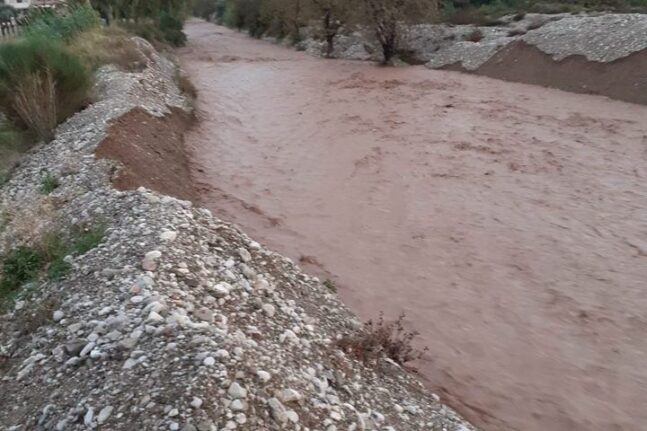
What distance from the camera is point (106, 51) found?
20438 millimetres

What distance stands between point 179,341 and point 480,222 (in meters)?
6.90

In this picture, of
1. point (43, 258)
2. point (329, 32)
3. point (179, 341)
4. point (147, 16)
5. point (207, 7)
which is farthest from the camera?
point (207, 7)

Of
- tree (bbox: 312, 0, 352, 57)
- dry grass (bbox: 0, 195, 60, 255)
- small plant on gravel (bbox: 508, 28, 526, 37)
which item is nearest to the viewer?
dry grass (bbox: 0, 195, 60, 255)

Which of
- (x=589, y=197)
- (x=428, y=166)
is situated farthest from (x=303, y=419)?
(x=428, y=166)

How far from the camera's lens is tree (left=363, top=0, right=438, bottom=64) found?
30.6m

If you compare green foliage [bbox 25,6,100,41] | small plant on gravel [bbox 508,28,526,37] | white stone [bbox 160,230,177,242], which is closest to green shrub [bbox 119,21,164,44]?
green foliage [bbox 25,6,100,41]

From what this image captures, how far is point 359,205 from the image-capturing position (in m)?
12.0

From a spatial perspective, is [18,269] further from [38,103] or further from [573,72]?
[573,72]

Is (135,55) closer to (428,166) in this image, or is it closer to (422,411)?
(428,166)

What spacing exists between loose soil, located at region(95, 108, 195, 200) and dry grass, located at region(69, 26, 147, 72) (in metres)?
4.63

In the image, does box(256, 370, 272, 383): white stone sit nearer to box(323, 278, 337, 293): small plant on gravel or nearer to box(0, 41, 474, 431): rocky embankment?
box(0, 41, 474, 431): rocky embankment

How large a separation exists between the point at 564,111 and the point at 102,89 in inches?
505

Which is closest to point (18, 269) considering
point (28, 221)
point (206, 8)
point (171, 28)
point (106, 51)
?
point (28, 221)

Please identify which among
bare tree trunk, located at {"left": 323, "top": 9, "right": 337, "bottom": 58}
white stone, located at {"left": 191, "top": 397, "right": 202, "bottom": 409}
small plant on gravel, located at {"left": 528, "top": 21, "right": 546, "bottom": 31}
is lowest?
bare tree trunk, located at {"left": 323, "top": 9, "right": 337, "bottom": 58}
